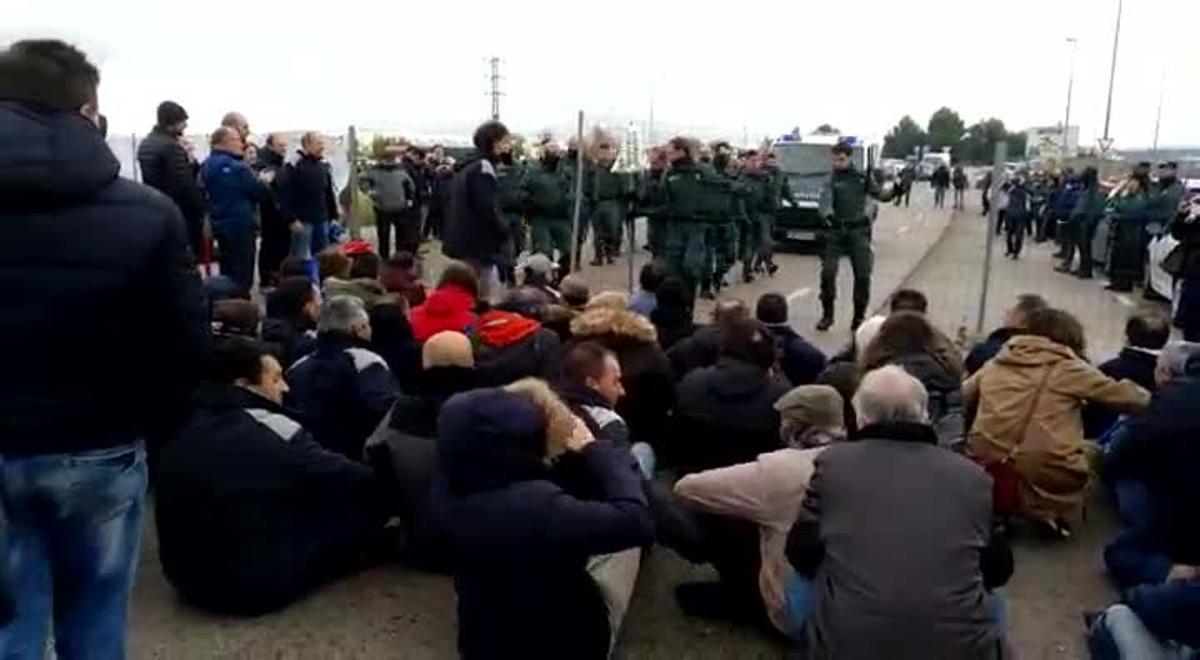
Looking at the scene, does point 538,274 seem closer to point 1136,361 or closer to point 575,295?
point 575,295

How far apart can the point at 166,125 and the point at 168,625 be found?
543 cm

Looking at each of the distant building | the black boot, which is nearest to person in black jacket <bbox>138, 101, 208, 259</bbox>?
the black boot

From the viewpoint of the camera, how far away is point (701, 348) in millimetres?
6148

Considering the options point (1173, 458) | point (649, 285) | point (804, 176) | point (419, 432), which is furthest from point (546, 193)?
point (804, 176)

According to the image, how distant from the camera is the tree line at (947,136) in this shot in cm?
10044

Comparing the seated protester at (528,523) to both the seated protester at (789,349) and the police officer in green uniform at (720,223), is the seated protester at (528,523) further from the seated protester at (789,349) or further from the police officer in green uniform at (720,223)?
the police officer in green uniform at (720,223)

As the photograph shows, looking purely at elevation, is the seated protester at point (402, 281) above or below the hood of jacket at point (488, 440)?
below

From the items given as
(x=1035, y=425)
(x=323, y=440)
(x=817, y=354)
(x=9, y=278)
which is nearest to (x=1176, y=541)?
(x=1035, y=425)

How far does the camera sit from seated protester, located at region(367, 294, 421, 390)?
5.93 m

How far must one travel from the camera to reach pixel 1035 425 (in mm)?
5387

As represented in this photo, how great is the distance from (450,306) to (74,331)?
3.74 metres

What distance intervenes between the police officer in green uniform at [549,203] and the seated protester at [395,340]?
7913 mm

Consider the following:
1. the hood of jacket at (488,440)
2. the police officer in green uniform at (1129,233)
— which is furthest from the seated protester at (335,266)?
the police officer in green uniform at (1129,233)

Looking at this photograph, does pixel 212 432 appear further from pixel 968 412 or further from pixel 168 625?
pixel 968 412
